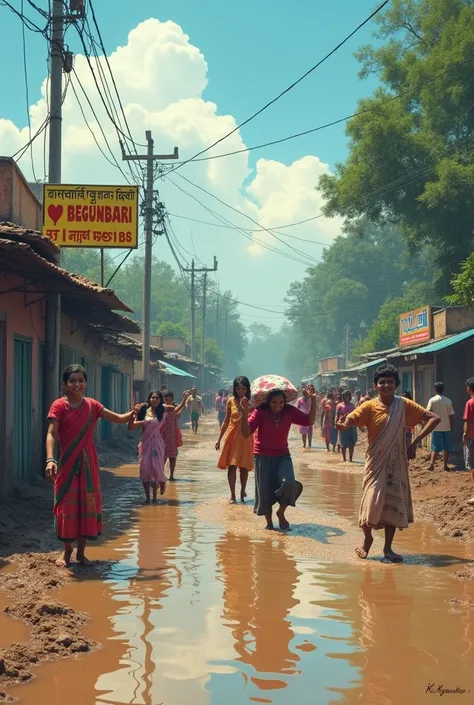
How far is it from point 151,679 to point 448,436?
12.8 meters

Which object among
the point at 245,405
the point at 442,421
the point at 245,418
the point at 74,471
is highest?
the point at 245,405

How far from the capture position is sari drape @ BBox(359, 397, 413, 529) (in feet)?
26.2

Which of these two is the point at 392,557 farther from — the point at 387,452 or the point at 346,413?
the point at 346,413

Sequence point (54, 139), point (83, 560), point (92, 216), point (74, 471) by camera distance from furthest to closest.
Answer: point (92, 216)
point (54, 139)
point (83, 560)
point (74, 471)

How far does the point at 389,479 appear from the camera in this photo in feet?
26.3

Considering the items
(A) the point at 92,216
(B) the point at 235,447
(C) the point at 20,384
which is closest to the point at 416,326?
(A) the point at 92,216

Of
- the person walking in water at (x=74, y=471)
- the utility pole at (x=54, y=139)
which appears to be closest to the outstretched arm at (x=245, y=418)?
the person walking in water at (x=74, y=471)

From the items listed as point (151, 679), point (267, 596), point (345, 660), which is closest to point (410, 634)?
point (345, 660)

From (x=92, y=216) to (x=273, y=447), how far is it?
7.55 metres

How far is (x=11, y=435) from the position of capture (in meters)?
11.5

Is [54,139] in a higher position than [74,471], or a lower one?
higher

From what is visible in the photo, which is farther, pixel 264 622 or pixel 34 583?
pixel 34 583

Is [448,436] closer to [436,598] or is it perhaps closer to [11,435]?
[11,435]
